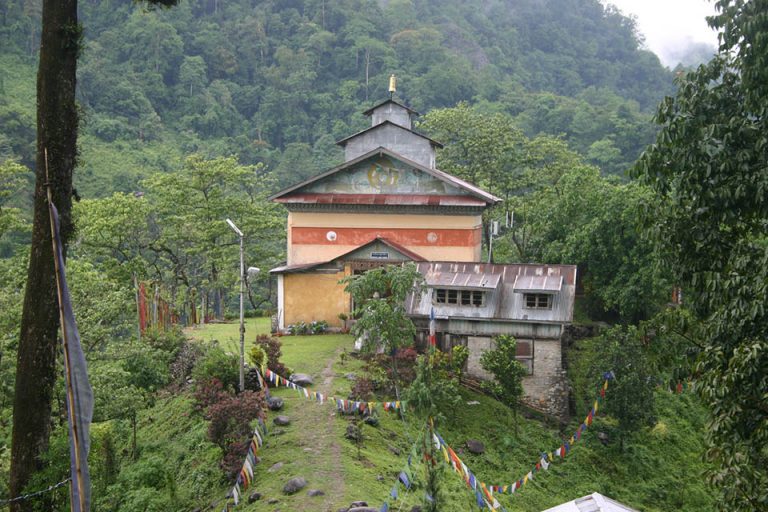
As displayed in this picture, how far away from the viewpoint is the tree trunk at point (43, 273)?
1277 centimetres

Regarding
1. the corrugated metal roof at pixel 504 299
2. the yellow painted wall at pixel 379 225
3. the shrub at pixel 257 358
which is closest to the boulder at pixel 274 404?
the shrub at pixel 257 358

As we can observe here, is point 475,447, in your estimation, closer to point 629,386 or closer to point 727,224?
point 629,386

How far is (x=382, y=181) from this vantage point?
34406mm

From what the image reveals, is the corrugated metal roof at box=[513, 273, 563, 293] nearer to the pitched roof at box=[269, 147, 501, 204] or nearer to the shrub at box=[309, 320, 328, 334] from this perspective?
the pitched roof at box=[269, 147, 501, 204]

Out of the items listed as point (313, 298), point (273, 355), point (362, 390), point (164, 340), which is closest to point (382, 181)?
point (313, 298)

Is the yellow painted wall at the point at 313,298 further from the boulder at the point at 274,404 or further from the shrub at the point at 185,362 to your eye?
the boulder at the point at 274,404

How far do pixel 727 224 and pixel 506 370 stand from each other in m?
12.3

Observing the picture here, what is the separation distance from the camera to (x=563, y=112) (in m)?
84.9

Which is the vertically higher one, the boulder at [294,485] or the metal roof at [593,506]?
the metal roof at [593,506]

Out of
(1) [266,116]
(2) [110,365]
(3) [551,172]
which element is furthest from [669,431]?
(1) [266,116]

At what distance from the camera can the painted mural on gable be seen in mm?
34188

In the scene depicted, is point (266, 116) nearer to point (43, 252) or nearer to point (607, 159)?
point (607, 159)

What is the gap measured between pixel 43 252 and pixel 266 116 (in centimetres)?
7776

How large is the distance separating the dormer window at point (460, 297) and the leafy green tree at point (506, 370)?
7.28 feet
